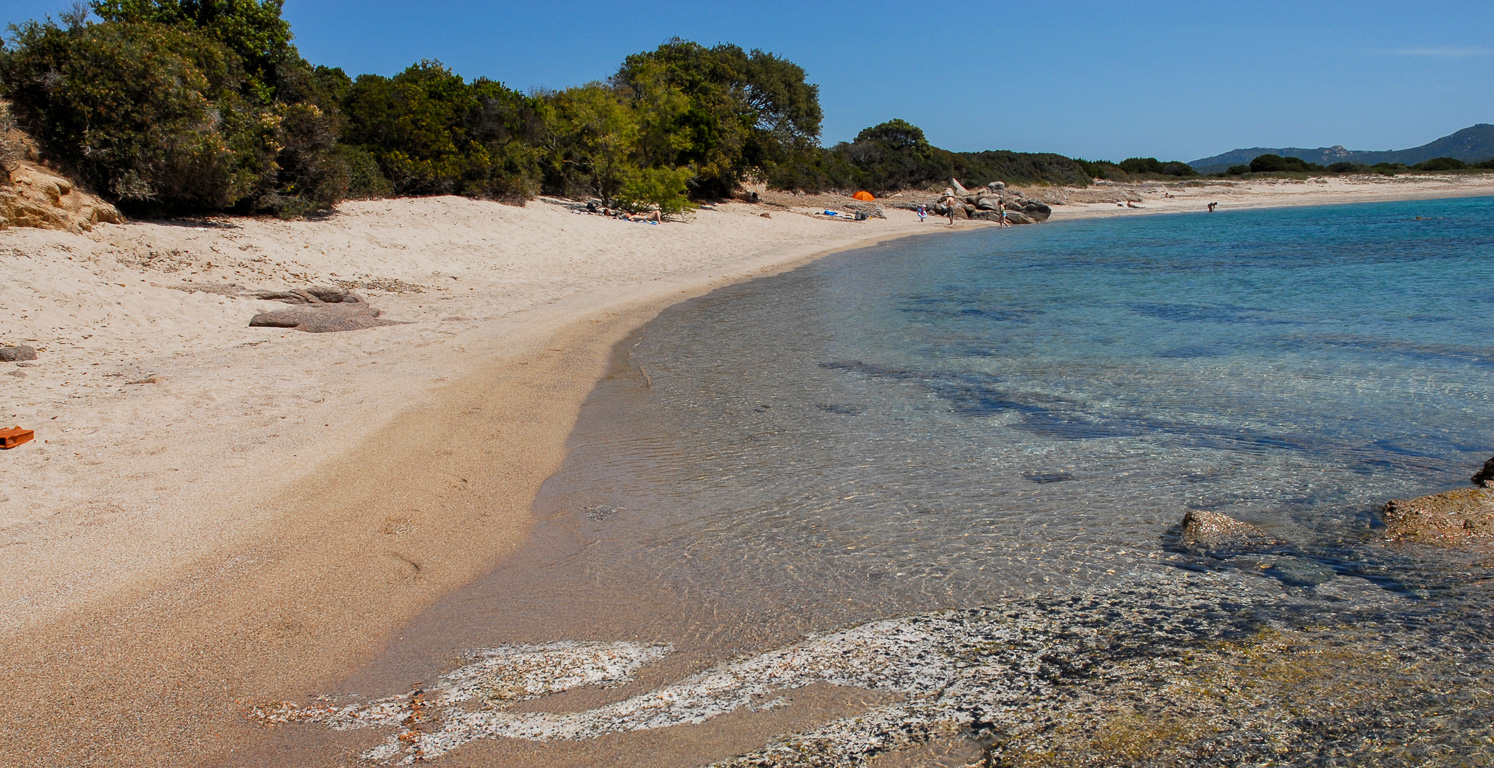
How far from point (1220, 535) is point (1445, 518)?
1.23 m

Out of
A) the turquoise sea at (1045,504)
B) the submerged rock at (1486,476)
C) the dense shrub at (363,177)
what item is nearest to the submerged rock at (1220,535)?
the turquoise sea at (1045,504)

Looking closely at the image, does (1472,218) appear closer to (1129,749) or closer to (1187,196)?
(1187,196)

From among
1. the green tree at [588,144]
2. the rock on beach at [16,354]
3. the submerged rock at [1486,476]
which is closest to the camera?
the submerged rock at [1486,476]

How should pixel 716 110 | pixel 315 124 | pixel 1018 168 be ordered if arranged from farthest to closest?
1. pixel 1018 168
2. pixel 716 110
3. pixel 315 124

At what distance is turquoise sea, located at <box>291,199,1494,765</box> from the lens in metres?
3.49

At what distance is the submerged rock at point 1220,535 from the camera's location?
4676 millimetres

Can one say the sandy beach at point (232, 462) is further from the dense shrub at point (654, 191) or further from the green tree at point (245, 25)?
the dense shrub at point (654, 191)

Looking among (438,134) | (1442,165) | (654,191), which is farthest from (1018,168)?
(438,134)

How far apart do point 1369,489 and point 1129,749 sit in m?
4.06

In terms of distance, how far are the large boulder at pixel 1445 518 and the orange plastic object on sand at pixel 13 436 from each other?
8.97 metres

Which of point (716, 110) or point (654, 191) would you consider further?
point (716, 110)

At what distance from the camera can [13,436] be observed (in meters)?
5.76

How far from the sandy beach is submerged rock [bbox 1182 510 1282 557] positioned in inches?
161

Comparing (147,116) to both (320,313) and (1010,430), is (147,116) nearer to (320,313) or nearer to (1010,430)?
(320,313)
